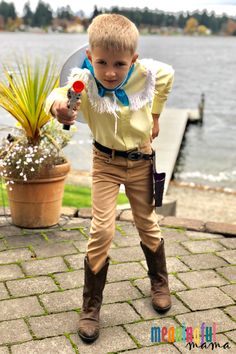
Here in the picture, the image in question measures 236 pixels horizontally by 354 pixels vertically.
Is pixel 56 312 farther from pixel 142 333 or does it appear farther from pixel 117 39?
pixel 117 39

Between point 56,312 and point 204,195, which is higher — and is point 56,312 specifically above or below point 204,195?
above

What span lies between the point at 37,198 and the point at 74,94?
2.27 meters

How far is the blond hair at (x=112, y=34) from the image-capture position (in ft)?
9.80

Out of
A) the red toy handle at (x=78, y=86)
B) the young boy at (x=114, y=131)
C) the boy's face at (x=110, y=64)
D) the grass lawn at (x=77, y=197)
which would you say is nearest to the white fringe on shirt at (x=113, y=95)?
the young boy at (x=114, y=131)

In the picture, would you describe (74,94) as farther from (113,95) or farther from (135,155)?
(135,155)

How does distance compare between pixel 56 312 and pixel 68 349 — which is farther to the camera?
pixel 56 312

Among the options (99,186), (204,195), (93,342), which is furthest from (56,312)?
(204,195)

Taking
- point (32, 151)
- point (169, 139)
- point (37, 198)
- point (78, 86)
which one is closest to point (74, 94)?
point (78, 86)

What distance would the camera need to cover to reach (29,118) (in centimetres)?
497

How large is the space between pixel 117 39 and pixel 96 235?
1.14m

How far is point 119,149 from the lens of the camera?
3422 mm

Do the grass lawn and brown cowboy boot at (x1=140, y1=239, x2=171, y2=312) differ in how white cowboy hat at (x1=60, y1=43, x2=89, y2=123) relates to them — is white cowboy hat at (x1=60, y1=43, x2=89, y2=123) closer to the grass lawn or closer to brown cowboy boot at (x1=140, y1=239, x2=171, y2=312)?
brown cowboy boot at (x1=140, y1=239, x2=171, y2=312)

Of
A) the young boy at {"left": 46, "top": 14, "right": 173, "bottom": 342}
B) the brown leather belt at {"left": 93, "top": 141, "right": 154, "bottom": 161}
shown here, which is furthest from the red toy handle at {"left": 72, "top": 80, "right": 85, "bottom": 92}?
the brown leather belt at {"left": 93, "top": 141, "right": 154, "bottom": 161}

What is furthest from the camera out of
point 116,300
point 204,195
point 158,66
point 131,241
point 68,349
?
point 204,195
